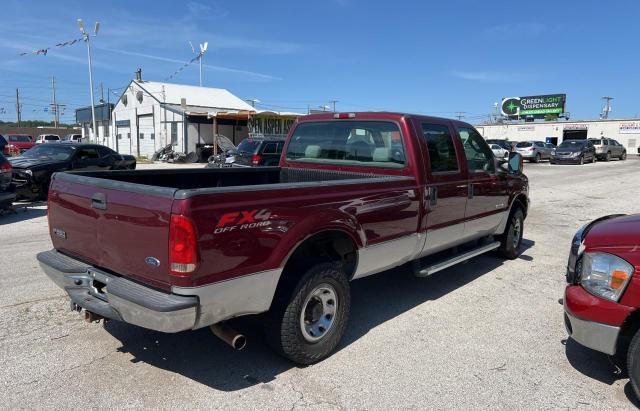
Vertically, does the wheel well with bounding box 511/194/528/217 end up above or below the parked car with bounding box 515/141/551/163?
below

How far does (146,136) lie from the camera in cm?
3944

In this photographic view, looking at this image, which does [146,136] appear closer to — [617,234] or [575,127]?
[617,234]

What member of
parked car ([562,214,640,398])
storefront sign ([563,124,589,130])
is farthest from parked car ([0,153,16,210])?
storefront sign ([563,124,589,130])

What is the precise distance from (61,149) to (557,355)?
12.9 m

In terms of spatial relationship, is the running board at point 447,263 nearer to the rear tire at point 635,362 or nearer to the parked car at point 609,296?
the parked car at point 609,296

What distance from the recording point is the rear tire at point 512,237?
672 cm

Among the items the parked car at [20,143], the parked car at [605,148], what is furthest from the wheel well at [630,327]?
the parked car at [605,148]

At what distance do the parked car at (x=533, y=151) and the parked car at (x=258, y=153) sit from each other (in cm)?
2032

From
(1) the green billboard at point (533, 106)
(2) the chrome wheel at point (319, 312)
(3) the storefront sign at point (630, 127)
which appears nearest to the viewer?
(2) the chrome wheel at point (319, 312)

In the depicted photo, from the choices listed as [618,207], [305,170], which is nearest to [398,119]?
[305,170]

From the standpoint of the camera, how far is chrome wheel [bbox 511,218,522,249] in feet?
22.4

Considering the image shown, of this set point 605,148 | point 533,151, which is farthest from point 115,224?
point 605,148

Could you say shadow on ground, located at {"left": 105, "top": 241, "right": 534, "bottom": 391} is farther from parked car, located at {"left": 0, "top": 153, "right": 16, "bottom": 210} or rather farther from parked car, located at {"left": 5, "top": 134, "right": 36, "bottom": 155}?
parked car, located at {"left": 5, "top": 134, "right": 36, "bottom": 155}

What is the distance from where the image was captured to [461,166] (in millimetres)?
5293
